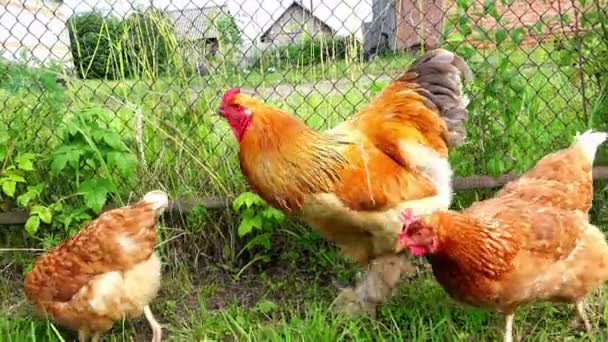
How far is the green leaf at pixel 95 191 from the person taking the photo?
4082 mm

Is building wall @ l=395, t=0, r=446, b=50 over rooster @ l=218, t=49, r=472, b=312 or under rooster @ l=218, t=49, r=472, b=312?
over

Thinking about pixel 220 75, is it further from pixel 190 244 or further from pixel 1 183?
pixel 1 183

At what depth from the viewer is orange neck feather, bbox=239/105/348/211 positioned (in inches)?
141

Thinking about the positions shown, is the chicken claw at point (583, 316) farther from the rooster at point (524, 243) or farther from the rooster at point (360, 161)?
the rooster at point (360, 161)

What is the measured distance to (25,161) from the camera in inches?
164

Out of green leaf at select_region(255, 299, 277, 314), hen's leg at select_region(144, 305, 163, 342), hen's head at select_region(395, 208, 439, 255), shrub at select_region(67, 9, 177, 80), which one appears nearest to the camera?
hen's head at select_region(395, 208, 439, 255)

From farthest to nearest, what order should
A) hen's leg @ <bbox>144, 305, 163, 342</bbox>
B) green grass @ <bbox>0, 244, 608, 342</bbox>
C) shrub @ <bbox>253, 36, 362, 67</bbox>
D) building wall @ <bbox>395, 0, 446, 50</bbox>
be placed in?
1. shrub @ <bbox>253, 36, 362, 67</bbox>
2. building wall @ <bbox>395, 0, 446, 50</bbox>
3. hen's leg @ <bbox>144, 305, 163, 342</bbox>
4. green grass @ <bbox>0, 244, 608, 342</bbox>

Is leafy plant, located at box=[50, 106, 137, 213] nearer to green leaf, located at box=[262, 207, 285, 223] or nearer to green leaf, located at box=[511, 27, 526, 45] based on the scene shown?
green leaf, located at box=[262, 207, 285, 223]

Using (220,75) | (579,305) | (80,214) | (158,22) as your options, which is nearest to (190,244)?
(80,214)

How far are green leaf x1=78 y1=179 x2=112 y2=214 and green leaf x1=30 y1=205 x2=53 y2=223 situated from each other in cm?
24

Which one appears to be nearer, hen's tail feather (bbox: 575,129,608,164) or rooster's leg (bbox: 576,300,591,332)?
rooster's leg (bbox: 576,300,591,332)

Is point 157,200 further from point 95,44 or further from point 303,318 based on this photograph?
point 95,44

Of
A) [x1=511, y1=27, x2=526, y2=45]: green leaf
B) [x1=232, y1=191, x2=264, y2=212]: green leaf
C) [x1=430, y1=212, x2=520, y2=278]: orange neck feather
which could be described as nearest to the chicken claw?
[x1=430, y1=212, x2=520, y2=278]: orange neck feather

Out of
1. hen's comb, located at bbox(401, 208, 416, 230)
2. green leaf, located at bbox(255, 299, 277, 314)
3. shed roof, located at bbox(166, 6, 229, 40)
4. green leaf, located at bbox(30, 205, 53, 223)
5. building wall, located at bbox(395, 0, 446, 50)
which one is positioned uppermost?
building wall, located at bbox(395, 0, 446, 50)
